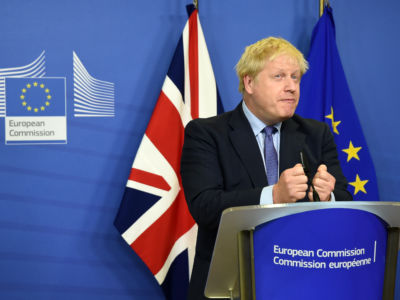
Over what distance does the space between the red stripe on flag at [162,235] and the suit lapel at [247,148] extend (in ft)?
3.59

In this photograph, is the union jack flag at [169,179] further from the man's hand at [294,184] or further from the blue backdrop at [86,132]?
the man's hand at [294,184]

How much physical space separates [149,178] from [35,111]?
765mm

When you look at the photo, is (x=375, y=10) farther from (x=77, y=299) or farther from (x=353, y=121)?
(x=77, y=299)

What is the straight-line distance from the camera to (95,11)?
2.74 m

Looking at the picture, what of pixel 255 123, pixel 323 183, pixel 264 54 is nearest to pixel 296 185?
pixel 323 183

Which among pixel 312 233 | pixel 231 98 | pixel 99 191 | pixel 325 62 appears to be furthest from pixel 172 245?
pixel 312 233

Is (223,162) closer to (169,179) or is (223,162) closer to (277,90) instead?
(277,90)

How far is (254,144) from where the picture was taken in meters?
1.57

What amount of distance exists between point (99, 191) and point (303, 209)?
197 cm

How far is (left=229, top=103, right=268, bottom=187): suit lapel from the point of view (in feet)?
4.99

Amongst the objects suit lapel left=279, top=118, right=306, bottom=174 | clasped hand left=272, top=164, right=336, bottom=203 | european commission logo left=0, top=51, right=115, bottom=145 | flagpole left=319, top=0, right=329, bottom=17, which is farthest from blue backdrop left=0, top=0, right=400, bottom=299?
clasped hand left=272, top=164, right=336, bottom=203

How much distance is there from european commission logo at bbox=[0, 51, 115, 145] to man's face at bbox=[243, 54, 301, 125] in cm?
135

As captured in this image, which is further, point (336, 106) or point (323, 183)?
point (336, 106)

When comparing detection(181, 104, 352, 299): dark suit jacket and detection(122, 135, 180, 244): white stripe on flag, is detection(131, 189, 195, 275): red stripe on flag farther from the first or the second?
detection(181, 104, 352, 299): dark suit jacket
